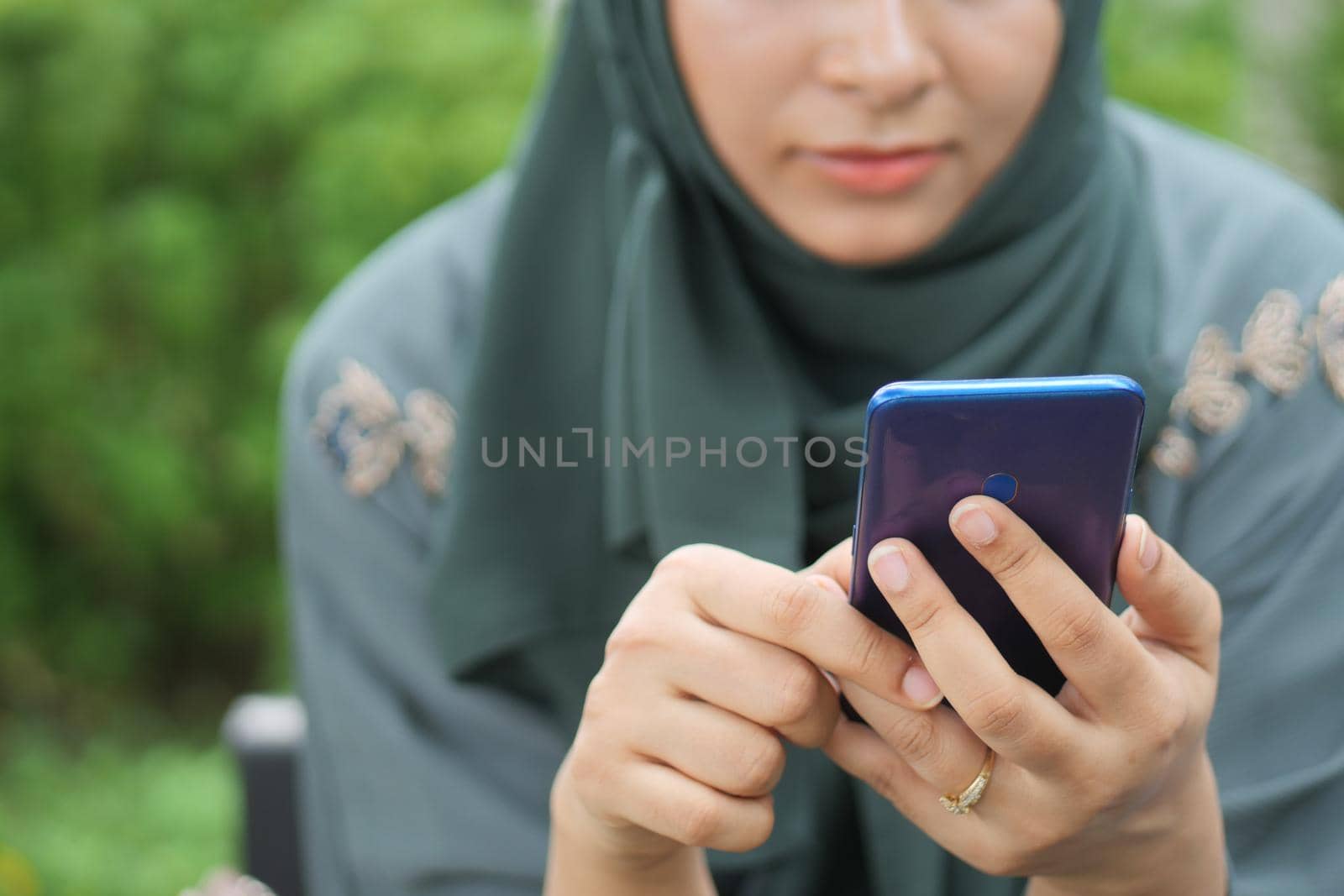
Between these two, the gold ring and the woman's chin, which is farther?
the woman's chin

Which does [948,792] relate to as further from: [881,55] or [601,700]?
[881,55]

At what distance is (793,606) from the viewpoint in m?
0.86

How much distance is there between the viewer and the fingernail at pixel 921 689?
0.85 meters

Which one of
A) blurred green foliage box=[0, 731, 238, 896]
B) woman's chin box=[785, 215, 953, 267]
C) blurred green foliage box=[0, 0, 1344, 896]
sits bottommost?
blurred green foliage box=[0, 731, 238, 896]

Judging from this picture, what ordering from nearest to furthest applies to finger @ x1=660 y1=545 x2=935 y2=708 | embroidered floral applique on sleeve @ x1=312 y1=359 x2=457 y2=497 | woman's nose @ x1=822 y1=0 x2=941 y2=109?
1. finger @ x1=660 y1=545 x2=935 y2=708
2. woman's nose @ x1=822 y1=0 x2=941 y2=109
3. embroidered floral applique on sleeve @ x1=312 y1=359 x2=457 y2=497

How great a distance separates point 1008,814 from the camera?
0.89 meters

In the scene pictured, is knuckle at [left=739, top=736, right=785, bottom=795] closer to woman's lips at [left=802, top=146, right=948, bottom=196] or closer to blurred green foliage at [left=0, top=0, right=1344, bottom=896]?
woman's lips at [left=802, top=146, right=948, bottom=196]

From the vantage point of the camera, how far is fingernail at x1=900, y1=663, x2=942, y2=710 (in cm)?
85

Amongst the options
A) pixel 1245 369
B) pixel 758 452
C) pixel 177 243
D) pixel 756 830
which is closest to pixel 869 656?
pixel 756 830

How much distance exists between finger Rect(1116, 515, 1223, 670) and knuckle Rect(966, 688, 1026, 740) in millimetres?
94

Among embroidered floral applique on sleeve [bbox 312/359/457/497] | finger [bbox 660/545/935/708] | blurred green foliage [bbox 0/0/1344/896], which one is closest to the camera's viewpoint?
finger [bbox 660/545/935/708]

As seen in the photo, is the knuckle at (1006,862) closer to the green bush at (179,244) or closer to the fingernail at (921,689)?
the fingernail at (921,689)

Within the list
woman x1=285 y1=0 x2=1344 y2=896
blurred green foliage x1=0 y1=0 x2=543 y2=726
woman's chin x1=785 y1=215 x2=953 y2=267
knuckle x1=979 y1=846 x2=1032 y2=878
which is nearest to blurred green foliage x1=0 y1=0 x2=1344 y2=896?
blurred green foliage x1=0 y1=0 x2=543 y2=726

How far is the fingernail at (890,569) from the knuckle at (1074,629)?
0.08m
